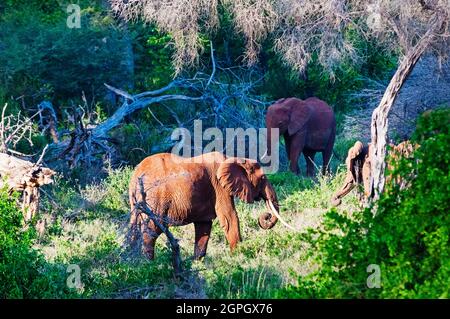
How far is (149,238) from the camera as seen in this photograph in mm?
11438

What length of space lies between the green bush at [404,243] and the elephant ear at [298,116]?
32.3 feet

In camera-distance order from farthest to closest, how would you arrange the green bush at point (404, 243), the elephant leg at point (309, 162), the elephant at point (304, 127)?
the elephant at point (304, 127) → the elephant leg at point (309, 162) → the green bush at point (404, 243)

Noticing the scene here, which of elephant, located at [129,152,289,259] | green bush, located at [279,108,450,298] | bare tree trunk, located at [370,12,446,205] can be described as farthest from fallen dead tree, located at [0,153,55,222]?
green bush, located at [279,108,450,298]

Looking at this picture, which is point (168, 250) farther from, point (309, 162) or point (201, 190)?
point (309, 162)

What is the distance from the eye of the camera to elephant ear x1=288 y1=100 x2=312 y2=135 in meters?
18.2

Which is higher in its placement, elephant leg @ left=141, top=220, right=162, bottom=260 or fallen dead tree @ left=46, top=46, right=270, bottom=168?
fallen dead tree @ left=46, top=46, right=270, bottom=168

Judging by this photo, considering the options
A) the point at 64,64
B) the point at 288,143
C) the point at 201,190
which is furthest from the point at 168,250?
the point at 64,64

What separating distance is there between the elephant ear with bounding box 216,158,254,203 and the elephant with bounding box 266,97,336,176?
620 cm

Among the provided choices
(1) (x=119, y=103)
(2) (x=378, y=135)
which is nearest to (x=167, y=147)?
(1) (x=119, y=103)

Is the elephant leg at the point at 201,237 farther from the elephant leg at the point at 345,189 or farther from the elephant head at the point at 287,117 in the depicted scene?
the elephant head at the point at 287,117

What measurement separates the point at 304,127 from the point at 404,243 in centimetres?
1049

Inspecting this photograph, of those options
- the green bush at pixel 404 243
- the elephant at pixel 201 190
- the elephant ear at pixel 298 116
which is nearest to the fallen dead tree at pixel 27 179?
the elephant at pixel 201 190

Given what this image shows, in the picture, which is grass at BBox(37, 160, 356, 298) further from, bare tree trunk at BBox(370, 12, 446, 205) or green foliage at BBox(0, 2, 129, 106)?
green foliage at BBox(0, 2, 129, 106)
